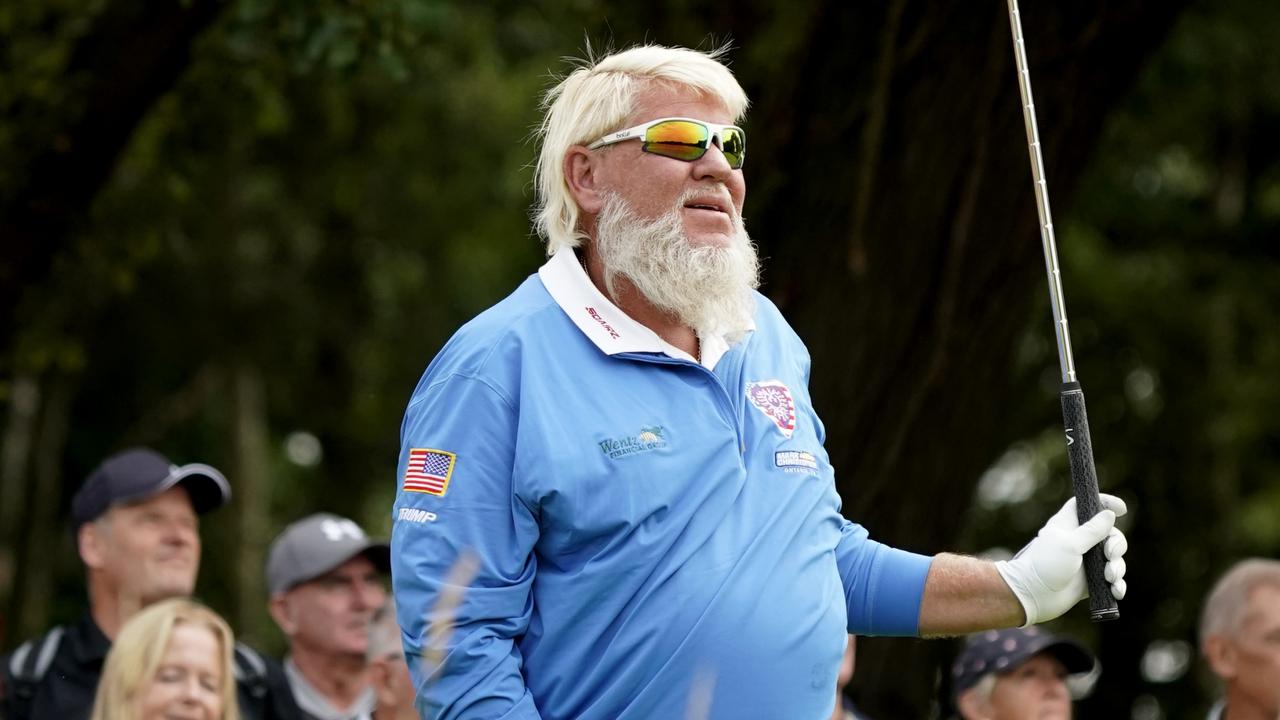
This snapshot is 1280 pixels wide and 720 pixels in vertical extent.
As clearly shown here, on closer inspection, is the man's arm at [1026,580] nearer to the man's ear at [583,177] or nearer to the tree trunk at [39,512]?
the man's ear at [583,177]

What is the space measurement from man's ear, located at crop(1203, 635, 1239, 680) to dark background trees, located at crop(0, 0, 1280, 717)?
111cm

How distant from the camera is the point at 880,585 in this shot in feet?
11.8

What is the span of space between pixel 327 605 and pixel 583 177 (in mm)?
3087

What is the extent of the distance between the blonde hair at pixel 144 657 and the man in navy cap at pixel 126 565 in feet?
0.82

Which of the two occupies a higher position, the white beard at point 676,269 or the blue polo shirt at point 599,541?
the white beard at point 676,269

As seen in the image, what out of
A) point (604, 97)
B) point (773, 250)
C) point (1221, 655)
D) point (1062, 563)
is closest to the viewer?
point (1062, 563)

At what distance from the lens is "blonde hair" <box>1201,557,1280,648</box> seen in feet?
20.3

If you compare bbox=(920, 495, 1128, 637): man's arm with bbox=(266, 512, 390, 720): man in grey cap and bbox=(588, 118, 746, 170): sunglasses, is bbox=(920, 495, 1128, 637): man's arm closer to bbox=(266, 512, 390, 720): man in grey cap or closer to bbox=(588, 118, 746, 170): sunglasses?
bbox=(588, 118, 746, 170): sunglasses

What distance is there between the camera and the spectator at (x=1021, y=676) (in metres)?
5.89

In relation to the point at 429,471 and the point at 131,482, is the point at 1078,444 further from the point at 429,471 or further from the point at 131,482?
the point at 131,482

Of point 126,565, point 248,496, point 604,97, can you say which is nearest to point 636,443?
point 604,97

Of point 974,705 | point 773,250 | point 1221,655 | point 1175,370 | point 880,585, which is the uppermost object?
point 773,250

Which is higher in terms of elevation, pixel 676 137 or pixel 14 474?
pixel 676 137

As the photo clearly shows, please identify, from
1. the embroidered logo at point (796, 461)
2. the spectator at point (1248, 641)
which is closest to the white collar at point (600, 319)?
the embroidered logo at point (796, 461)
